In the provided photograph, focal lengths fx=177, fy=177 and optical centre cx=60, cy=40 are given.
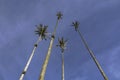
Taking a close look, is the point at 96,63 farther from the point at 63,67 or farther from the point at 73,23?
the point at 73,23

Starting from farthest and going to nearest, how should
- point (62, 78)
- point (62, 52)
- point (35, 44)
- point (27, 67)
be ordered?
point (62, 52), point (62, 78), point (35, 44), point (27, 67)

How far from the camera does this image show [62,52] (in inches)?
1350

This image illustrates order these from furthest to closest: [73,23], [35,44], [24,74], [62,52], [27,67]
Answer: [73,23]
[62,52]
[35,44]
[27,67]
[24,74]

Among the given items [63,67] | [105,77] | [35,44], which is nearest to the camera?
[105,77]

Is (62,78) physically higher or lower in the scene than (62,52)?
lower

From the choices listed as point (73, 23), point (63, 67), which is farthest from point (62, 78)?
point (73, 23)

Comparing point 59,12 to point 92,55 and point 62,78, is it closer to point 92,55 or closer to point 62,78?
point 92,55

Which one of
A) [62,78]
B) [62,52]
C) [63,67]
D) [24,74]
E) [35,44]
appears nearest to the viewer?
[24,74]

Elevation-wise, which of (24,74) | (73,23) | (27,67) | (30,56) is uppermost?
(73,23)

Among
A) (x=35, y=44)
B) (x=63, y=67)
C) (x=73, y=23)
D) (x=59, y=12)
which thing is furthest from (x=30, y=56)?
(x=73, y=23)

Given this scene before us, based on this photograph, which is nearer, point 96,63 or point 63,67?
point 96,63

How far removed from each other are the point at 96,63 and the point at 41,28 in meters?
10.5

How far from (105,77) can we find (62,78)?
803 cm

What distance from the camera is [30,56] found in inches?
930
